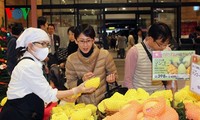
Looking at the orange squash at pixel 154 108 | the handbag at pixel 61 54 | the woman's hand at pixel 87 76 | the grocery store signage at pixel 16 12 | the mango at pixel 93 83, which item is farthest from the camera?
the grocery store signage at pixel 16 12

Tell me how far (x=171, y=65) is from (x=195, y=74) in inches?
10.6

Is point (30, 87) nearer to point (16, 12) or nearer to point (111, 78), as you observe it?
point (111, 78)

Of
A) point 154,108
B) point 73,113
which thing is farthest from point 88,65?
point 154,108

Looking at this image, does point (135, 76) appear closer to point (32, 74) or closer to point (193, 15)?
point (32, 74)

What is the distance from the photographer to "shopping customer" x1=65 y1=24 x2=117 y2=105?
2.55 metres

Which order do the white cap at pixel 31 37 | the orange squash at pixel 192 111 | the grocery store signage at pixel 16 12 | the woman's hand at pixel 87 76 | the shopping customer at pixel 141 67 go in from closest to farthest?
the orange squash at pixel 192 111
the white cap at pixel 31 37
the woman's hand at pixel 87 76
the shopping customer at pixel 141 67
the grocery store signage at pixel 16 12

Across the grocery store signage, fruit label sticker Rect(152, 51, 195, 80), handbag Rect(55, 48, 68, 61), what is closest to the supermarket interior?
fruit label sticker Rect(152, 51, 195, 80)

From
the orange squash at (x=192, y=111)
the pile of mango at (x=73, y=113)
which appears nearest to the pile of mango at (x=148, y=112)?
the orange squash at (x=192, y=111)

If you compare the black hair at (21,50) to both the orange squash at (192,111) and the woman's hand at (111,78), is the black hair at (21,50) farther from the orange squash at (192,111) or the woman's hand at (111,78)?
the orange squash at (192,111)

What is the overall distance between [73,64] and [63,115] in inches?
33.7

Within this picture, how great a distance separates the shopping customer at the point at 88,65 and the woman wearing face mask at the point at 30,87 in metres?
0.35

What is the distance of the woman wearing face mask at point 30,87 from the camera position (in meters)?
2.11

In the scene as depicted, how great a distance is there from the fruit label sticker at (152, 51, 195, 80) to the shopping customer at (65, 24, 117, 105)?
2.38 ft

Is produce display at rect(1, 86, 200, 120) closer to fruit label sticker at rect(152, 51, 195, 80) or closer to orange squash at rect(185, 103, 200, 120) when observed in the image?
orange squash at rect(185, 103, 200, 120)
